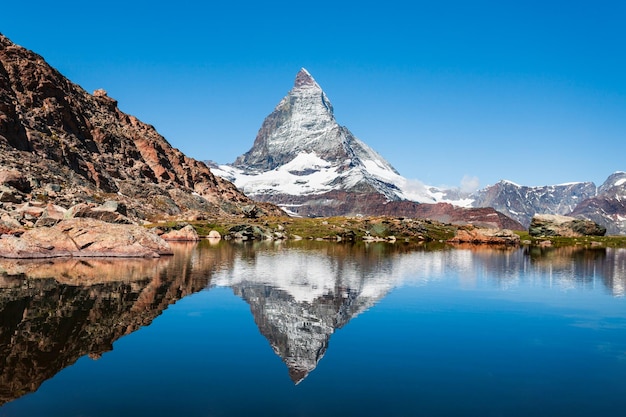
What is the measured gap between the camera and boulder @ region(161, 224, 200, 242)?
14059 centimetres

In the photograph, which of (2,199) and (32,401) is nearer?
(32,401)

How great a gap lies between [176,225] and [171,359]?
127 metres

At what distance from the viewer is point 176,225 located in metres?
152

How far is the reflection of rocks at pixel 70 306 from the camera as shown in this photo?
26363 millimetres

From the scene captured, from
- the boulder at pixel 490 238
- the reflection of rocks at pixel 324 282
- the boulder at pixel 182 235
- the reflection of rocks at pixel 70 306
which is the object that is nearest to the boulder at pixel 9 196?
the boulder at pixel 182 235

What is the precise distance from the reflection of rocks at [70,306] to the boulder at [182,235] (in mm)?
67691

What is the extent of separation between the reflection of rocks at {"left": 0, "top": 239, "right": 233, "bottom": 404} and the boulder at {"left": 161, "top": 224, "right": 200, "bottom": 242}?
222 ft

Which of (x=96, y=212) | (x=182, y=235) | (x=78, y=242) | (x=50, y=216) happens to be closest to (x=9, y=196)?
(x=50, y=216)

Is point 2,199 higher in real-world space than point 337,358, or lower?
higher

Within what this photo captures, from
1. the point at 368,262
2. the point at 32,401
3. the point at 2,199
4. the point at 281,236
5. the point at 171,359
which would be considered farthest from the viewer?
the point at 281,236

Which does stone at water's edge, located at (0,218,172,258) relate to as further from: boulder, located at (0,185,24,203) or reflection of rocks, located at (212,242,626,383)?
boulder, located at (0,185,24,203)

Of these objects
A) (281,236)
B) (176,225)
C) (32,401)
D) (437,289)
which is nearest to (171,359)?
(32,401)

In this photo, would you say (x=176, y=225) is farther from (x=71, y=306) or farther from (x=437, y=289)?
(x=71, y=306)

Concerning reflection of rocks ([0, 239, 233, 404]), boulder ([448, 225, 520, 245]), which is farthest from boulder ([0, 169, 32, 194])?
boulder ([448, 225, 520, 245])
